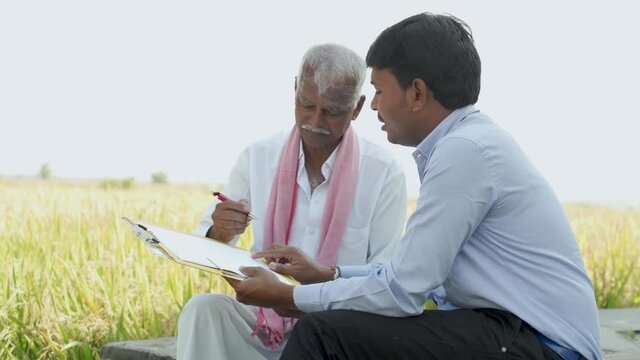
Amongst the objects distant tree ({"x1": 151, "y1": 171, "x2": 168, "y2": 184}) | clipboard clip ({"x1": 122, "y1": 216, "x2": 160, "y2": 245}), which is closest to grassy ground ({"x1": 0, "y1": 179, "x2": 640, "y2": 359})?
clipboard clip ({"x1": 122, "y1": 216, "x2": 160, "y2": 245})

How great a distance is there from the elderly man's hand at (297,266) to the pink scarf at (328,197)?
392 mm

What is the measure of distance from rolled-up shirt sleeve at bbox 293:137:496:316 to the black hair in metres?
0.21

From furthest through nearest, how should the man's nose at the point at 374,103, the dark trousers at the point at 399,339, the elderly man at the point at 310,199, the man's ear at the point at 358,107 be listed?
the man's ear at the point at 358,107, the elderly man at the point at 310,199, the man's nose at the point at 374,103, the dark trousers at the point at 399,339

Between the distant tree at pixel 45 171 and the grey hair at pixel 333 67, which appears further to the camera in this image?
the distant tree at pixel 45 171

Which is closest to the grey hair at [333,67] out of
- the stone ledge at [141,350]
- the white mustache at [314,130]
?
the white mustache at [314,130]

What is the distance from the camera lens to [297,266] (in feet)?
9.73

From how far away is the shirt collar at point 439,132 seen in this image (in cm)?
255

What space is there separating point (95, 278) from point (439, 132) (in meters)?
3.04

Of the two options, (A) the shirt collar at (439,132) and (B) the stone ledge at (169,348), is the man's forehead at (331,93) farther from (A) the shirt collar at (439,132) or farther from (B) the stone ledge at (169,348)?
(B) the stone ledge at (169,348)

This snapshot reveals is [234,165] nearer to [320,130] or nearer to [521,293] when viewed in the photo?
[320,130]

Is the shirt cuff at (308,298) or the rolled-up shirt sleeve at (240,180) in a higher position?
the rolled-up shirt sleeve at (240,180)

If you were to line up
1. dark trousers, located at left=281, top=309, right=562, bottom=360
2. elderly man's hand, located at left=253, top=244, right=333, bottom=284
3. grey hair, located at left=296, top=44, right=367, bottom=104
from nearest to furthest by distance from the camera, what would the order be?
dark trousers, located at left=281, top=309, right=562, bottom=360 < elderly man's hand, located at left=253, top=244, right=333, bottom=284 < grey hair, located at left=296, top=44, right=367, bottom=104

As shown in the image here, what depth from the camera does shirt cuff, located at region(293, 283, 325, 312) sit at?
8.22 feet

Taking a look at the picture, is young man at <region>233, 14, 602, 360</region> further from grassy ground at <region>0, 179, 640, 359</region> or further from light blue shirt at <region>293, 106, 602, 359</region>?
grassy ground at <region>0, 179, 640, 359</region>
